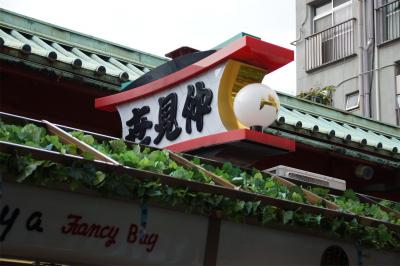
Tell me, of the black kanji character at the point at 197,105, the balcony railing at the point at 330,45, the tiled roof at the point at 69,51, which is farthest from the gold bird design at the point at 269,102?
the balcony railing at the point at 330,45

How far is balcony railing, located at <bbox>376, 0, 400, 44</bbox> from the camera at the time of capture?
21.2m

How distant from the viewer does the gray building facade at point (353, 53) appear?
2112 centimetres

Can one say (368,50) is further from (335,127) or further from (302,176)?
(302,176)

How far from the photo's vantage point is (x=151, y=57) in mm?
10922

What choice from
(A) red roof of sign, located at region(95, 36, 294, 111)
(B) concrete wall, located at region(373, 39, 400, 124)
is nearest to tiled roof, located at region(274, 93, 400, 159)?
(A) red roof of sign, located at region(95, 36, 294, 111)

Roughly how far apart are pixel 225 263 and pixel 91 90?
318cm

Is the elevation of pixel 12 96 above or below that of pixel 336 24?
below

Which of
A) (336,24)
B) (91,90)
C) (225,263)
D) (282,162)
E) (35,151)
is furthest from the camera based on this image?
(336,24)

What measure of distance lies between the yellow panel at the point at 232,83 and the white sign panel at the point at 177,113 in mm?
60

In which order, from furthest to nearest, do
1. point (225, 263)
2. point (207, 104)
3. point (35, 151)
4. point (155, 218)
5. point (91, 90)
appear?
point (91, 90) < point (207, 104) < point (225, 263) < point (155, 218) < point (35, 151)

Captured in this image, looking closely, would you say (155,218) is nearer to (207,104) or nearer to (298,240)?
(298,240)

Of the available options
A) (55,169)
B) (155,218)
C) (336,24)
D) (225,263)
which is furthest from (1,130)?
(336,24)

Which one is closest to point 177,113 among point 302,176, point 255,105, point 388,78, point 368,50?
point 255,105

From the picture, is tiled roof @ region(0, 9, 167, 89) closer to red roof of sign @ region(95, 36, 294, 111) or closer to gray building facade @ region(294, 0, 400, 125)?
red roof of sign @ region(95, 36, 294, 111)
